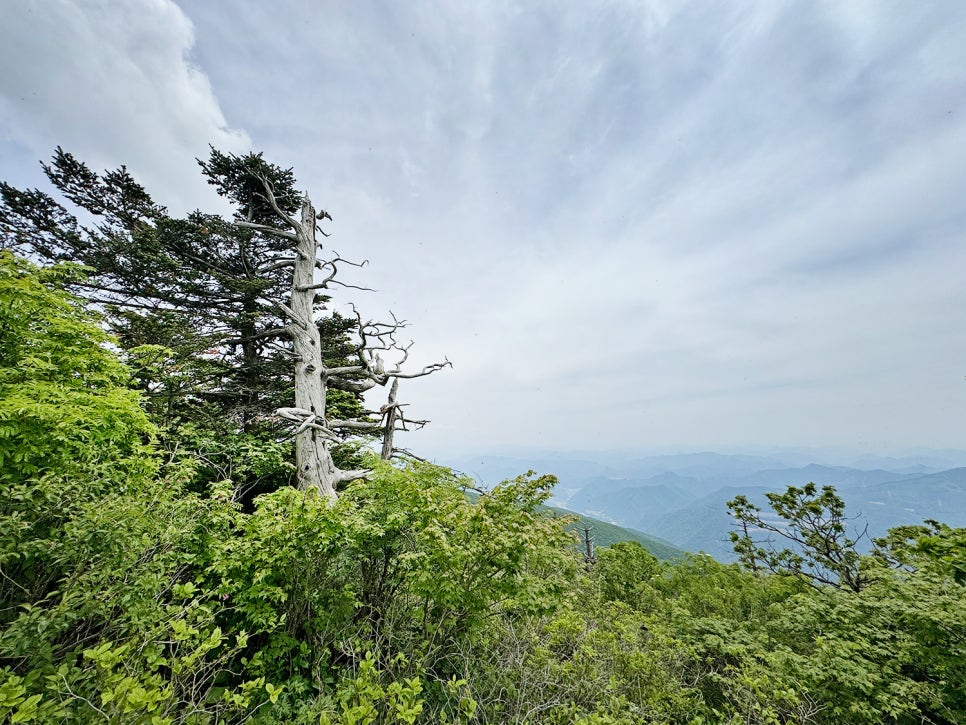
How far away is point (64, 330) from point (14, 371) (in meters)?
0.76

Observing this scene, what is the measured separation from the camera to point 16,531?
9.29ft

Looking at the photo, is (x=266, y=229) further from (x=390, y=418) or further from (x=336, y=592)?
(x=336, y=592)

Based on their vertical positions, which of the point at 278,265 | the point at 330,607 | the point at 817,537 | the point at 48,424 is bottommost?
the point at 817,537

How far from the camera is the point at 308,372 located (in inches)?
342

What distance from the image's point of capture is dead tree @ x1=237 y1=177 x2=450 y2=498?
299 inches

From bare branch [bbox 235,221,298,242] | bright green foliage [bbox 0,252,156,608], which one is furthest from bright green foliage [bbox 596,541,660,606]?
bare branch [bbox 235,221,298,242]

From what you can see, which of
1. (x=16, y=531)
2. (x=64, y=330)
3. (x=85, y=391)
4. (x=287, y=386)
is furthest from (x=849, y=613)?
(x=287, y=386)

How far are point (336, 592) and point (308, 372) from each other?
19.1ft

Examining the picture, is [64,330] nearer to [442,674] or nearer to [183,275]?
[183,275]

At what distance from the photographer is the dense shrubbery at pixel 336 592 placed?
119 inches

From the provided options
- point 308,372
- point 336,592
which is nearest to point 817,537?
point 336,592

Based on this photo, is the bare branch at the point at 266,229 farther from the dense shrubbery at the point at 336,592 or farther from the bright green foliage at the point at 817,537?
the bright green foliage at the point at 817,537

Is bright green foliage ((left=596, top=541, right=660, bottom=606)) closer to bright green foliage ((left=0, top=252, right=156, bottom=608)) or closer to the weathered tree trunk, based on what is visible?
the weathered tree trunk

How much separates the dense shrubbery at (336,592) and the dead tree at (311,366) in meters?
2.92
